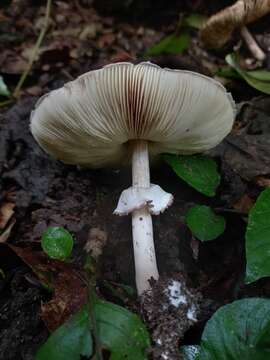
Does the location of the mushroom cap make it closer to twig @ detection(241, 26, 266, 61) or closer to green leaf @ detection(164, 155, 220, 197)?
green leaf @ detection(164, 155, 220, 197)

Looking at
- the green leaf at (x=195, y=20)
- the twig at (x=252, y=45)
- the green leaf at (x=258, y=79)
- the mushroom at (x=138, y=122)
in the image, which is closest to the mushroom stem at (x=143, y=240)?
the mushroom at (x=138, y=122)

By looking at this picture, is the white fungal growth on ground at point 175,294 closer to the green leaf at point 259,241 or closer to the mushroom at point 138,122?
the mushroom at point 138,122

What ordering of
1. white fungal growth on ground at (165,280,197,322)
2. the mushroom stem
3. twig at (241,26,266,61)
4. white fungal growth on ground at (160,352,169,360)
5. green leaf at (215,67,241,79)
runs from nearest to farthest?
white fungal growth on ground at (160,352,169,360) < white fungal growth on ground at (165,280,197,322) < the mushroom stem < green leaf at (215,67,241,79) < twig at (241,26,266,61)

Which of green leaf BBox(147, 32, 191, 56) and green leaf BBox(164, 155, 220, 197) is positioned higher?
green leaf BBox(147, 32, 191, 56)

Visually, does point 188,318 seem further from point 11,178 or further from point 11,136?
point 11,136

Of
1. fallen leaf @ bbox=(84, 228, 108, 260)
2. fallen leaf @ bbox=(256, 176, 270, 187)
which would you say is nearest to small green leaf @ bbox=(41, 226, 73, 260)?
fallen leaf @ bbox=(84, 228, 108, 260)

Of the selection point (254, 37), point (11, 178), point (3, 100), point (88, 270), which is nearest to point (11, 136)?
point (11, 178)

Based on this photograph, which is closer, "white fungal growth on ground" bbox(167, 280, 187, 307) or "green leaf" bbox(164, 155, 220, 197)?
"white fungal growth on ground" bbox(167, 280, 187, 307)

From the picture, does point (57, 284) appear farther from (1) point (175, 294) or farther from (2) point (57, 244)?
(1) point (175, 294)
